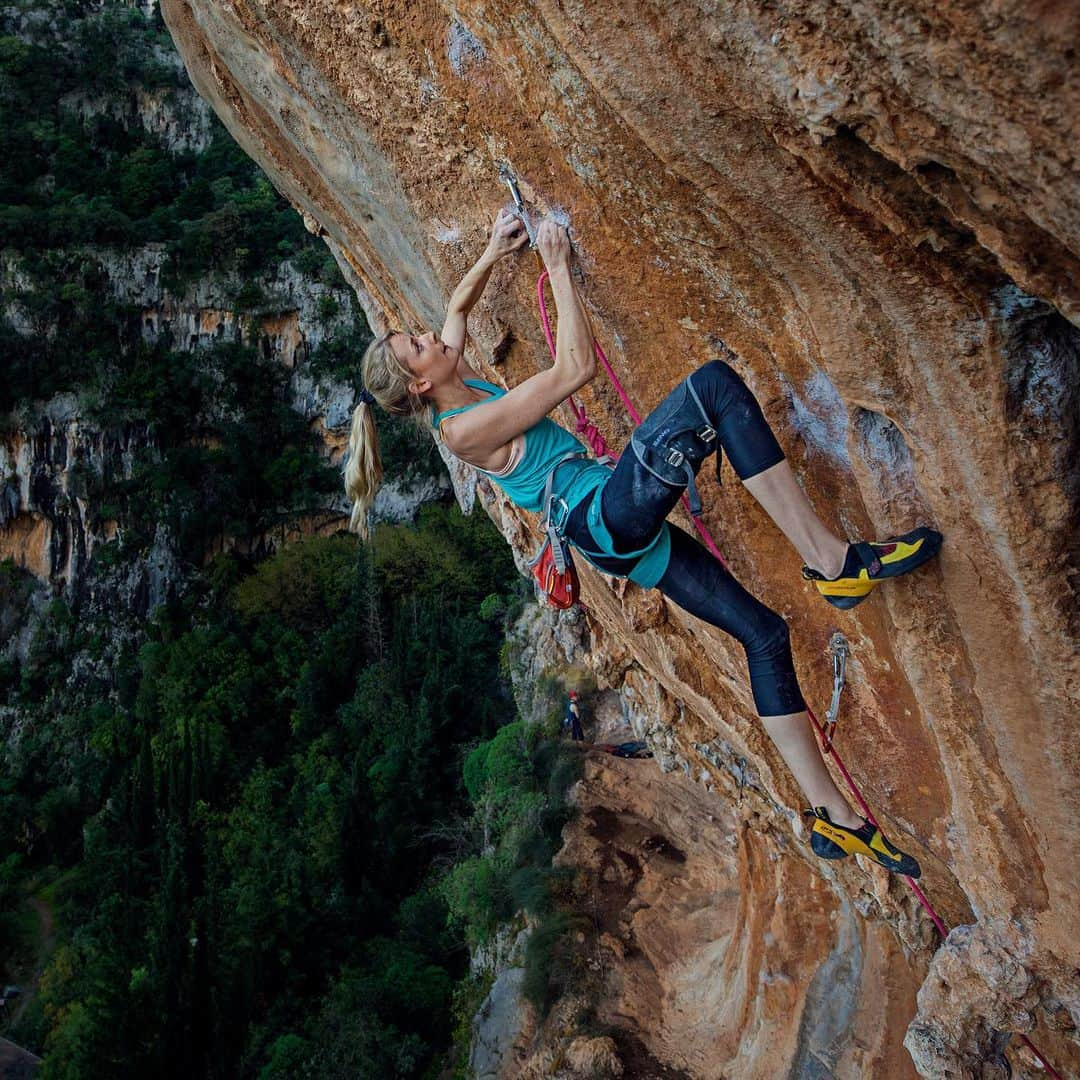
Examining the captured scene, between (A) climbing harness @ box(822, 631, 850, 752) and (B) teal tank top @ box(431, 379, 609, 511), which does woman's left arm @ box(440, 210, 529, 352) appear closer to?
(B) teal tank top @ box(431, 379, 609, 511)

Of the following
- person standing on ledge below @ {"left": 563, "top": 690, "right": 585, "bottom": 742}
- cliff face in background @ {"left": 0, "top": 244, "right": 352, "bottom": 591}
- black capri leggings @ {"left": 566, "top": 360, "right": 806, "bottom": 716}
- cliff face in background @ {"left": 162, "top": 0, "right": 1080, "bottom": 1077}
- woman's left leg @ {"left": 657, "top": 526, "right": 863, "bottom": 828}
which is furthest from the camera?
cliff face in background @ {"left": 0, "top": 244, "right": 352, "bottom": 591}

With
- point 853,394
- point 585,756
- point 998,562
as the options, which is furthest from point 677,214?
point 585,756

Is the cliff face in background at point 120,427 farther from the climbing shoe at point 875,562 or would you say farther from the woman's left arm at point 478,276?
the climbing shoe at point 875,562

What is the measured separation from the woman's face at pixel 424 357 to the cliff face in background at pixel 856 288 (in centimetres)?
72

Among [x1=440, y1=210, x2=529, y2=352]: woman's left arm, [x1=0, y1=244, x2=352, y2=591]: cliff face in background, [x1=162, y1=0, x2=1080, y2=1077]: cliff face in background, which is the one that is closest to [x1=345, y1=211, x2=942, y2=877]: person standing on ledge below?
[x1=440, y1=210, x2=529, y2=352]: woman's left arm

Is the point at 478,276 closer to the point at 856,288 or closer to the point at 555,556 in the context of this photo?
the point at 555,556

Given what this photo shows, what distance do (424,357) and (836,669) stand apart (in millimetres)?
1689

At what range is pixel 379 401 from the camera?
2.52 meters

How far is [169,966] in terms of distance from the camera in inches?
487

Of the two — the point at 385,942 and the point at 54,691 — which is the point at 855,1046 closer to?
→ the point at 385,942

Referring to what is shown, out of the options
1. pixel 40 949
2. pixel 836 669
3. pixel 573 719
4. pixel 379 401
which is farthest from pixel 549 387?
pixel 40 949

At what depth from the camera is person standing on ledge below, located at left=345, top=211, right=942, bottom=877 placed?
213 centimetres

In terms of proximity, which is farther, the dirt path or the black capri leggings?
the dirt path

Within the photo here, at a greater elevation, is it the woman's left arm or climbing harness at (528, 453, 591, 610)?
the woman's left arm
